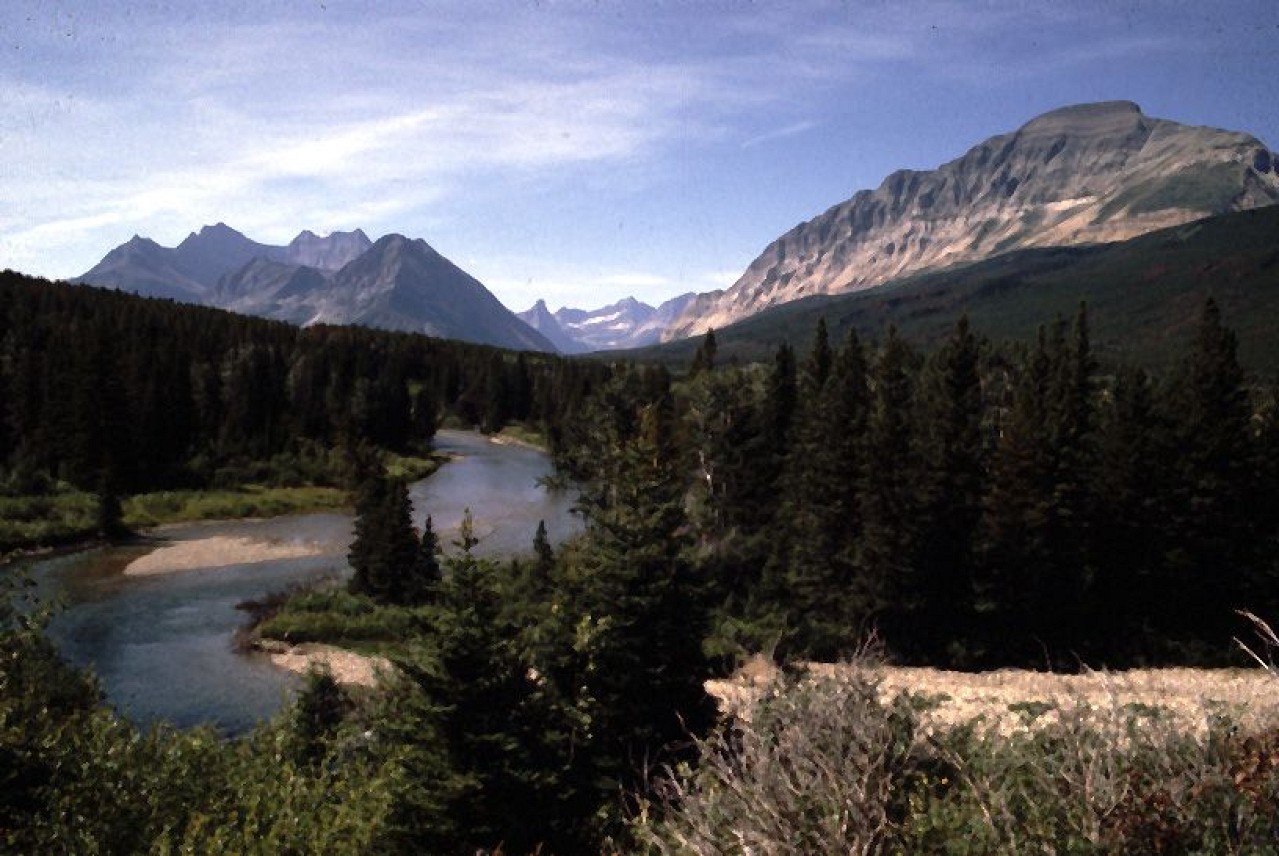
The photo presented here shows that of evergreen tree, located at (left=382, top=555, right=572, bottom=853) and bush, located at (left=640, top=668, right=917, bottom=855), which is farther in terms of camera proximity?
evergreen tree, located at (left=382, top=555, right=572, bottom=853)

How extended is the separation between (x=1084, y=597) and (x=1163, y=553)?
445 cm

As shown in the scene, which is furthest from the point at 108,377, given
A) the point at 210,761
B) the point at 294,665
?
the point at 210,761

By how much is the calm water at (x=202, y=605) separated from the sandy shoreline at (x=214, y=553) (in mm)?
1060

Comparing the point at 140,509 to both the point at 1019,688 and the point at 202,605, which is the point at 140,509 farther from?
the point at 1019,688

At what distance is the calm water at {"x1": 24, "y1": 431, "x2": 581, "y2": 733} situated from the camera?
1291 inches

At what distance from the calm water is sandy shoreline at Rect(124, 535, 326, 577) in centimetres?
106

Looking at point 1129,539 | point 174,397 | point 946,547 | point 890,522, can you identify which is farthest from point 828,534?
point 174,397

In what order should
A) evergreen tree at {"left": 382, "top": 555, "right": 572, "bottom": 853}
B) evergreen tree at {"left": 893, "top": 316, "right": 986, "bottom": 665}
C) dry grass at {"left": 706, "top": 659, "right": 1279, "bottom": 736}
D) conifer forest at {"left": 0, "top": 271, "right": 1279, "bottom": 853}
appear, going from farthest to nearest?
evergreen tree at {"left": 893, "top": 316, "right": 986, "bottom": 665} → dry grass at {"left": 706, "top": 659, "right": 1279, "bottom": 736} → evergreen tree at {"left": 382, "top": 555, "right": 572, "bottom": 853} → conifer forest at {"left": 0, "top": 271, "right": 1279, "bottom": 853}

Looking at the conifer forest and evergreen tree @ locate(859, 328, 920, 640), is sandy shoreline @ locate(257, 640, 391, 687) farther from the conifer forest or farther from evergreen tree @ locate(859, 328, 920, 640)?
evergreen tree @ locate(859, 328, 920, 640)

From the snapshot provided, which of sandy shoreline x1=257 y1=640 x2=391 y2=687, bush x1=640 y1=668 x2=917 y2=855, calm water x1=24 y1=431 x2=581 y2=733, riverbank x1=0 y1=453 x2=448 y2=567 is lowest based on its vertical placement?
sandy shoreline x1=257 y1=640 x2=391 y2=687

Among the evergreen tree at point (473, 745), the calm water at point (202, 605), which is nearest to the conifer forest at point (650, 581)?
the evergreen tree at point (473, 745)

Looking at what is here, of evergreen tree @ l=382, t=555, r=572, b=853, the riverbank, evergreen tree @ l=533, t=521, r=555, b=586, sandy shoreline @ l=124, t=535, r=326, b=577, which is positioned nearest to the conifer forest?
evergreen tree @ l=382, t=555, r=572, b=853

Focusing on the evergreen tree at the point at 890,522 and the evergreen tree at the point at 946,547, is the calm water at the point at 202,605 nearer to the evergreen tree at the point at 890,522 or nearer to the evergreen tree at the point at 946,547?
the evergreen tree at the point at 890,522

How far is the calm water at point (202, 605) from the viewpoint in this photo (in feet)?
108
